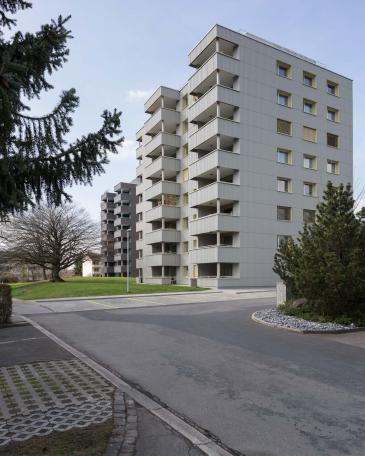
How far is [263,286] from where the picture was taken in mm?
33719

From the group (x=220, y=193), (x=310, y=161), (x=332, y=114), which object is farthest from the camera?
(x=332, y=114)

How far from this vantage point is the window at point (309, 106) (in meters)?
38.9

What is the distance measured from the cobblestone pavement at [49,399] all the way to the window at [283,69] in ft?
120

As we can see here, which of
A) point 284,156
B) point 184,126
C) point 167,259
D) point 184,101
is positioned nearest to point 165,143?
point 184,126

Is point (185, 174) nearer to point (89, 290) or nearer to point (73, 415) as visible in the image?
point (89, 290)

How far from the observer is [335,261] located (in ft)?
36.8

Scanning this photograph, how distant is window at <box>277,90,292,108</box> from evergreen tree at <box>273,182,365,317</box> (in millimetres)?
27552

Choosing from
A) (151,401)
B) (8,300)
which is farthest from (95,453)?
(8,300)

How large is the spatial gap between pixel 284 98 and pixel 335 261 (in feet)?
100.0

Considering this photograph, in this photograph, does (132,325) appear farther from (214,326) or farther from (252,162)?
(252,162)

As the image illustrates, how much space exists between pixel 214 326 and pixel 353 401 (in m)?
6.90

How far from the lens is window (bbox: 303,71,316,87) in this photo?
39.0m

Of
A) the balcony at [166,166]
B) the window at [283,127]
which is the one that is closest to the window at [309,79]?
the window at [283,127]

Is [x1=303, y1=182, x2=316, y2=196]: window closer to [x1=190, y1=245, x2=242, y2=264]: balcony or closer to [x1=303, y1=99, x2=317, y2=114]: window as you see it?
[x1=303, y1=99, x2=317, y2=114]: window
